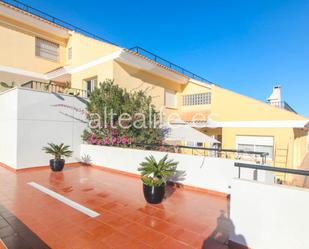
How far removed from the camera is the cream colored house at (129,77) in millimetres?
13938

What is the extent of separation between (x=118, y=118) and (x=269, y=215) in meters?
9.33

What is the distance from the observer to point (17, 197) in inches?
243

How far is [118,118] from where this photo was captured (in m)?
11.5

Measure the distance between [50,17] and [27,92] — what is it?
1074 cm

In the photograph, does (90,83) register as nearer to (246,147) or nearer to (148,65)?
(148,65)

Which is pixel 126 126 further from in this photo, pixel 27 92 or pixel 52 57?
pixel 52 57

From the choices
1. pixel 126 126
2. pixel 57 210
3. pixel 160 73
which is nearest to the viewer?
pixel 57 210

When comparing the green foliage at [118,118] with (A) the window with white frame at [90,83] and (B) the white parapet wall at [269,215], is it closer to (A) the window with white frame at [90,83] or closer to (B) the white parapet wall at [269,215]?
(A) the window with white frame at [90,83]

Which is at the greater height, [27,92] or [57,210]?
[27,92]

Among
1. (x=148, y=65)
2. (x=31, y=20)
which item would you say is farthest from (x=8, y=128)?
(x=148, y=65)

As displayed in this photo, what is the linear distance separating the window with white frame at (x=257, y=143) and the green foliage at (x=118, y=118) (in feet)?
24.6

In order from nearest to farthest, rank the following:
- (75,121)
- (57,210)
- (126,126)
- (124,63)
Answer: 1. (57,210)
2. (126,126)
3. (75,121)
4. (124,63)

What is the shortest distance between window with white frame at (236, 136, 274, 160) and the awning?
20.8 feet

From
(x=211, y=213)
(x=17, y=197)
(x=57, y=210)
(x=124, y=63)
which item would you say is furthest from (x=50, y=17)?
(x=211, y=213)
